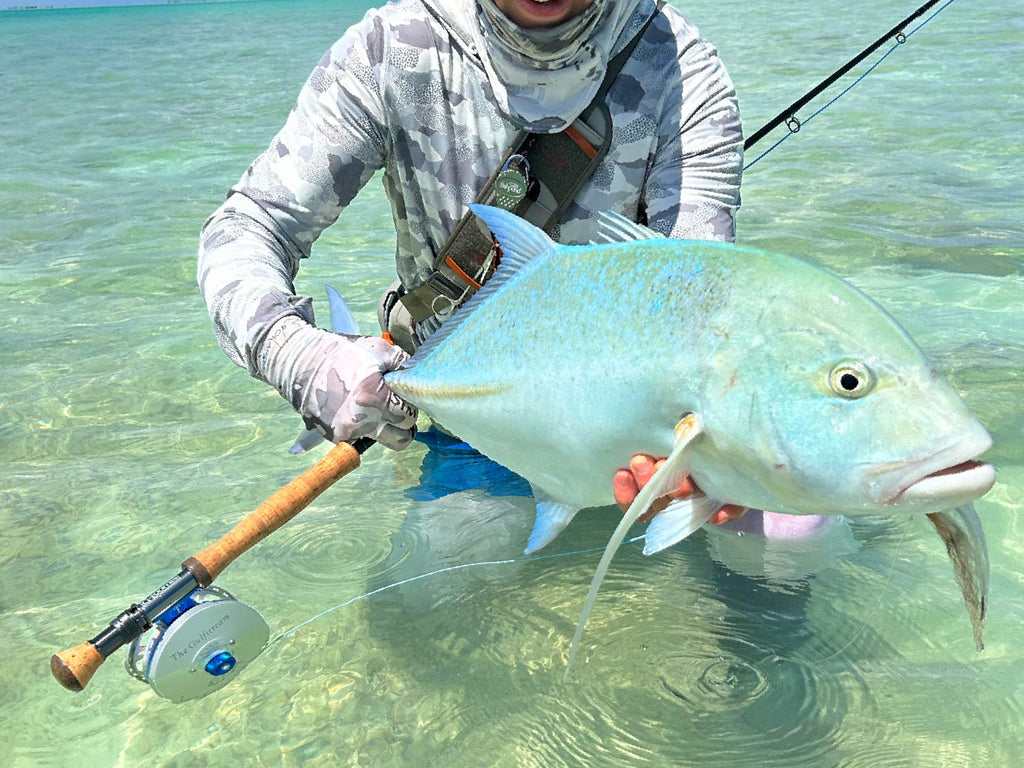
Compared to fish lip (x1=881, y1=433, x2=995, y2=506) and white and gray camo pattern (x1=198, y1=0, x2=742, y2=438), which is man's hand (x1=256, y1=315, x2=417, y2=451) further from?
fish lip (x1=881, y1=433, x2=995, y2=506)

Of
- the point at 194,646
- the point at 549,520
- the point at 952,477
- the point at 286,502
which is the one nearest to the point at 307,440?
the point at 286,502

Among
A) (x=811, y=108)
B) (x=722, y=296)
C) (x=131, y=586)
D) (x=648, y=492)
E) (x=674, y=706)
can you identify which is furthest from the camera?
(x=811, y=108)

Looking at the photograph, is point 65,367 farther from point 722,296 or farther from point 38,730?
point 722,296

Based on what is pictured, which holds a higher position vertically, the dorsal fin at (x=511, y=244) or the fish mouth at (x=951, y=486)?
the dorsal fin at (x=511, y=244)

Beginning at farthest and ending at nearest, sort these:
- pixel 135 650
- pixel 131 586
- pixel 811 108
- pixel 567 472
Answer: pixel 811 108 → pixel 131 586 → pixel 135 650 → pixel 567 472

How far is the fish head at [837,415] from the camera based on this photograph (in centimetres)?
134

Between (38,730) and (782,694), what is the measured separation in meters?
1.69

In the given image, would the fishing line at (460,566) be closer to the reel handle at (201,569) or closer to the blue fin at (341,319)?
the reel handle at (201,569)

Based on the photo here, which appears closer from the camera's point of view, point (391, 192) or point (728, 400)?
point (728, 400)

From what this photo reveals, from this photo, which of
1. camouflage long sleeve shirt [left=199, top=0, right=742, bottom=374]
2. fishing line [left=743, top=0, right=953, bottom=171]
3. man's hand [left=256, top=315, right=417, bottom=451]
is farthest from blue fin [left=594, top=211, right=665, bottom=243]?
fishing line [left=743, top=0, right=953, bottom=171]

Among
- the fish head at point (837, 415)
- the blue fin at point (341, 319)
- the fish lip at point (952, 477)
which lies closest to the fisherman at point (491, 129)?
the blue fin at point (341, 319)

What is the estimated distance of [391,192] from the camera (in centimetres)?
292

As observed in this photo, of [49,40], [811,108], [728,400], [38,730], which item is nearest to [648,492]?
[728,400]

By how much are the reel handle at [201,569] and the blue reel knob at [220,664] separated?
0.49 ft
